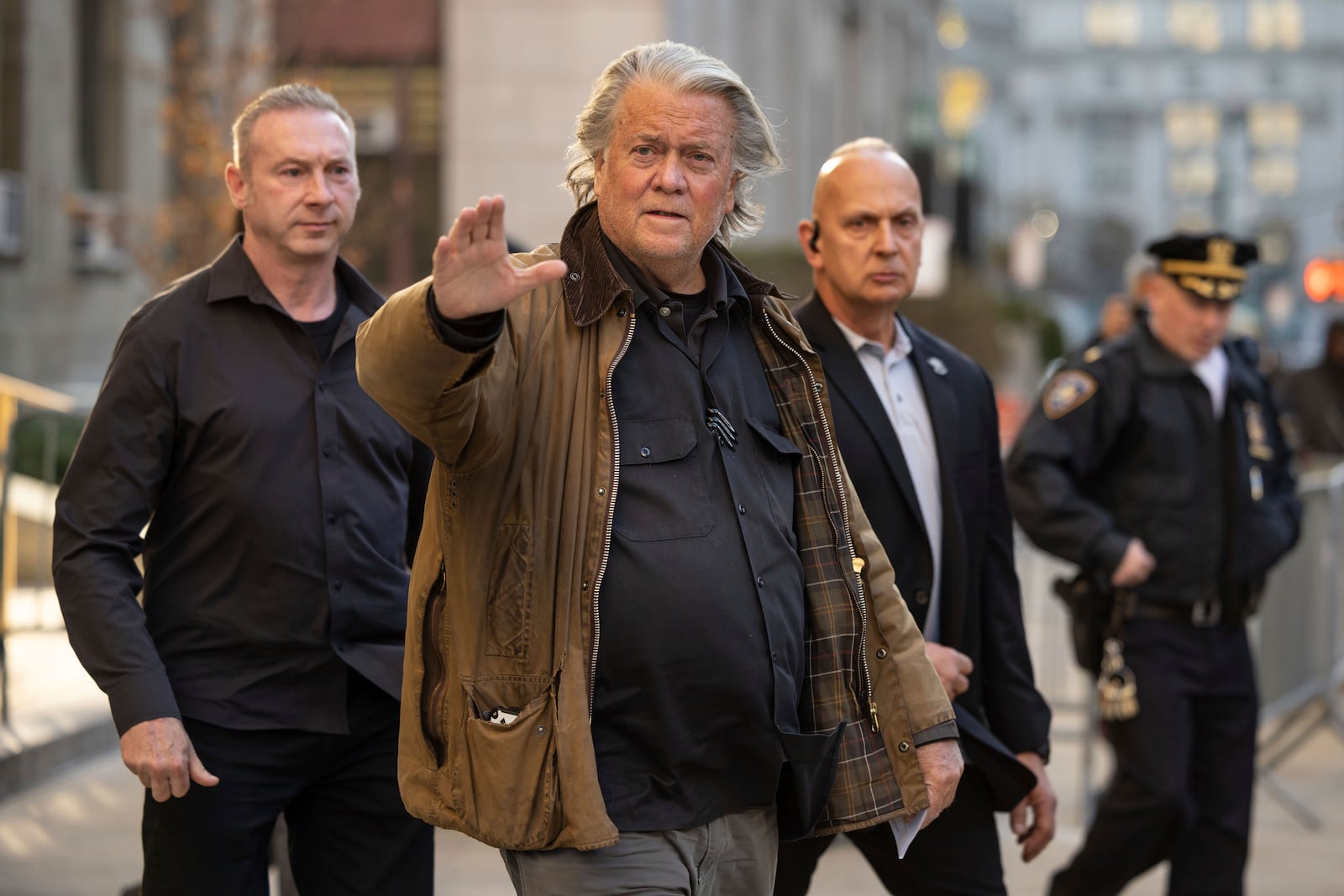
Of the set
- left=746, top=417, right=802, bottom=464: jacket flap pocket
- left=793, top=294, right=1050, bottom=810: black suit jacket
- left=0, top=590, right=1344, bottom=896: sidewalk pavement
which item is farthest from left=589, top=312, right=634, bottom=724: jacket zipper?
left=0, top=590, right=1344, bottom=896: sidewalk pavement

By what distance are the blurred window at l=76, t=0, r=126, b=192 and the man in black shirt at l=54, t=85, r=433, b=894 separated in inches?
607

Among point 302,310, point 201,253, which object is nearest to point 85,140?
point 201,253

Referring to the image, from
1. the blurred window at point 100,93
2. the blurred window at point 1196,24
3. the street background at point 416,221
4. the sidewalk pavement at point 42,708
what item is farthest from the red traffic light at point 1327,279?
the blurred window at point 1196,24

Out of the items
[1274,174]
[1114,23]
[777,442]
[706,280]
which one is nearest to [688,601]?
[777,442]

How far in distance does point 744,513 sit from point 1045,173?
146166mm

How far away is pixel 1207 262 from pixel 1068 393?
673mm

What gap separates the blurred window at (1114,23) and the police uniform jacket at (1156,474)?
152m

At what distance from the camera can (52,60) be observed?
17828 mm

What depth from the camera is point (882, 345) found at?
470 centimetres

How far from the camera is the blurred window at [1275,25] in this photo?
14962 centimetres

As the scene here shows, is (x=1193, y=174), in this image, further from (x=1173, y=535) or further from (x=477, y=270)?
(x=477, y=270)

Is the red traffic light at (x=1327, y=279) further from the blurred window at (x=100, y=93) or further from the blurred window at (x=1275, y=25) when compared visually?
the blurred window at (x=1275, y=25)

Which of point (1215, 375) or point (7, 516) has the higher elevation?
point (1215, 375)

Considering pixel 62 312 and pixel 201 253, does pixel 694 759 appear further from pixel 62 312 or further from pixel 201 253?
pixel 62 312
